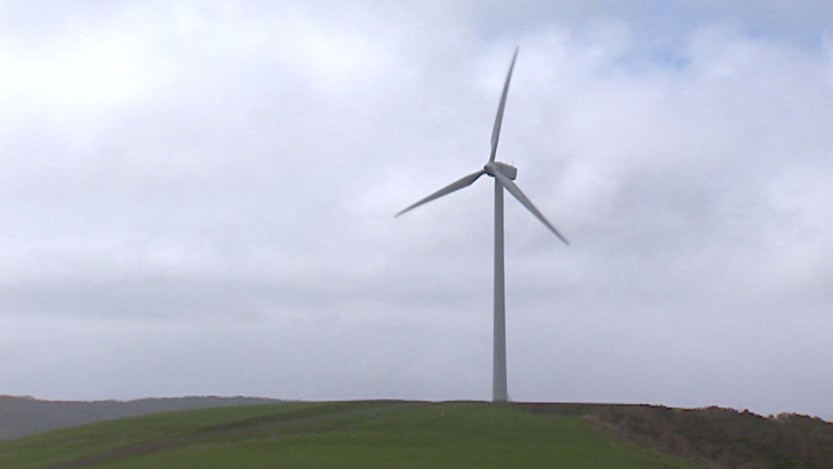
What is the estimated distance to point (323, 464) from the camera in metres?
42.0

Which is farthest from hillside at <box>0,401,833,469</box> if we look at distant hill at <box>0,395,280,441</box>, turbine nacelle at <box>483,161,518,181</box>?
distant hill at <box>0,395,280,441</box>

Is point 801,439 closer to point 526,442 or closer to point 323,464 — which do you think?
point 526,442

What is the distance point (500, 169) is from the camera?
235 feet

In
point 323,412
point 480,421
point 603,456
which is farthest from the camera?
point 323,412

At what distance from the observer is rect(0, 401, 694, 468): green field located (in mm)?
44250

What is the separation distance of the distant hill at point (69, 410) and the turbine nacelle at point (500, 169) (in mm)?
78993

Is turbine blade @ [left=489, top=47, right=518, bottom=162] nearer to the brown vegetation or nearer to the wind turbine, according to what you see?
the wind turbine

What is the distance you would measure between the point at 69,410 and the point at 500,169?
11440 centimetres

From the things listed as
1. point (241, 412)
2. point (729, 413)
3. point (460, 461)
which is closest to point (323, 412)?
point (241, 412)

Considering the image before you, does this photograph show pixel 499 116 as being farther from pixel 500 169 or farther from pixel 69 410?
pixel 69 410

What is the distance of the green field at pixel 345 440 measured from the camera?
4425 centimetres

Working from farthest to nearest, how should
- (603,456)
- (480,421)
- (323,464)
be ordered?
(480,421) → (603,456) → (323,464)

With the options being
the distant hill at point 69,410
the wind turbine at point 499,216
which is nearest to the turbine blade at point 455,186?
the wind turbine at point 499,216

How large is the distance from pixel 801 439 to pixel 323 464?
3319 centimetres
